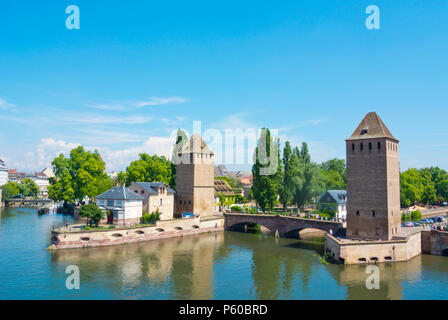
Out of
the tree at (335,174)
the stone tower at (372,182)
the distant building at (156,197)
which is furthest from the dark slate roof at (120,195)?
the tree at (335,174)

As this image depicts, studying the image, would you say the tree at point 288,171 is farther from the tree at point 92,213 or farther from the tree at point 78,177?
the tree at point 78,177

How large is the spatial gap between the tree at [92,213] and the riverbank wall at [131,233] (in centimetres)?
259

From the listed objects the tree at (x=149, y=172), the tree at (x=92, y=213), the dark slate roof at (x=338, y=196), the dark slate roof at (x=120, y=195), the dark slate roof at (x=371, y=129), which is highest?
the dark slate roof at (x=371, y=129)

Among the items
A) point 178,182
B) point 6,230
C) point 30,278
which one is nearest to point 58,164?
point 6,230

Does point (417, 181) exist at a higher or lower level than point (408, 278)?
higher

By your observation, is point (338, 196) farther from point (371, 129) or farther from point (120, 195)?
point (120, 195)

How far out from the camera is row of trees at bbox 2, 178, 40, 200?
96.4 meters

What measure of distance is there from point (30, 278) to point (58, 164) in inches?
1968

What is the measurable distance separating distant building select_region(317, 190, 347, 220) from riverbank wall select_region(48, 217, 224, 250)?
1912 centimetres

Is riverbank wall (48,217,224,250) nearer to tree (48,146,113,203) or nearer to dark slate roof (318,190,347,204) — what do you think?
dark slate roof (318,190,347,204)

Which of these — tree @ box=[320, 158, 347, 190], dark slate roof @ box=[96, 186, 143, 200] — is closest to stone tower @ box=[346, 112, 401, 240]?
dark slate roof @ box=[96, 186, 143, 200]

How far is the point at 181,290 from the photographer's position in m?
27.5

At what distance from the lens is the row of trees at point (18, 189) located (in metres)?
96.4
